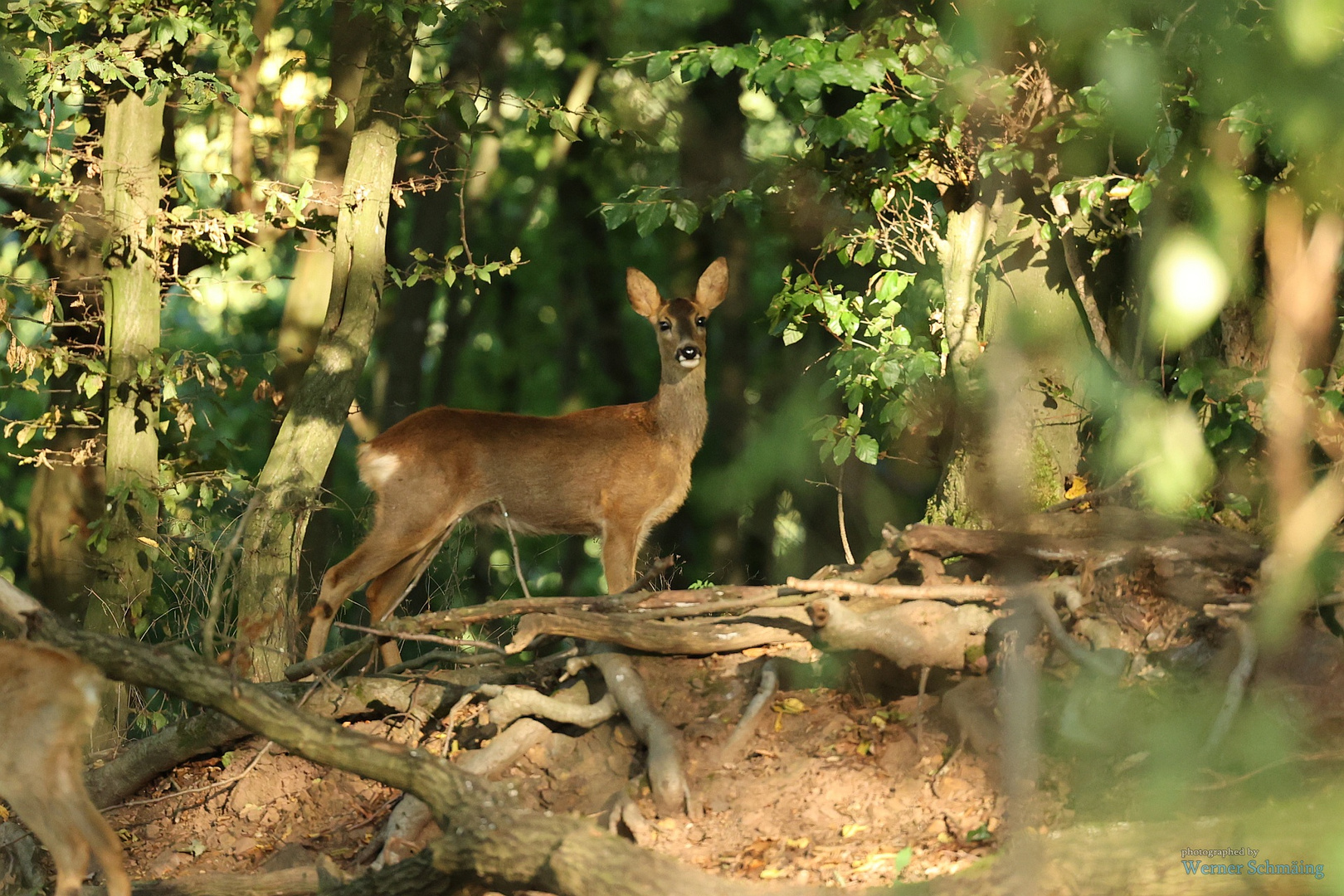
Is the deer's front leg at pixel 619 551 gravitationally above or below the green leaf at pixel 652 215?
below

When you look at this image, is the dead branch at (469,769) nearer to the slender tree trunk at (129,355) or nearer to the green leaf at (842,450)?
the green leaf at (842,450)

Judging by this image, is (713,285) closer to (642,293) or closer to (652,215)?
(642,293)

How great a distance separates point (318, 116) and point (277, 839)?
20.0 feet

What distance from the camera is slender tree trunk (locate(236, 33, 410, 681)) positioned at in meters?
7.76

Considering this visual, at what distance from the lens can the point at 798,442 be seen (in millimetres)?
5602

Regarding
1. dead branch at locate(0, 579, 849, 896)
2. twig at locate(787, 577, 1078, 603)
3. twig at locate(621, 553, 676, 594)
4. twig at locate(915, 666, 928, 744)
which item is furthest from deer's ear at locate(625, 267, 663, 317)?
dead branch at locate(0, 579, 849, 896)

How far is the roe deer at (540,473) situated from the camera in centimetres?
832

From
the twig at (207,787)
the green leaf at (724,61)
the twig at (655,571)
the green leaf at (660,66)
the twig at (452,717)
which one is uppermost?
the green leaf at (724,61)

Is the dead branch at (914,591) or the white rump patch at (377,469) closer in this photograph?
the dead branch at (914,591)

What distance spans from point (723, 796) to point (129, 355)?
5.03 m

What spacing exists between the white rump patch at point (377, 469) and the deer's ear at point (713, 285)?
2.40 m

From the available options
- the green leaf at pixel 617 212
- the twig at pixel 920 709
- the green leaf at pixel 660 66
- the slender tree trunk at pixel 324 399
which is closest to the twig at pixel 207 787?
the slender tree trunk at pixel 324 399

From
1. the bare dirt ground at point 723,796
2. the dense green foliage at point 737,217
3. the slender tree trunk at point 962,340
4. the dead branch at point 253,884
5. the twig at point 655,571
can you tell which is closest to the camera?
the dense green foliage at point 737,217

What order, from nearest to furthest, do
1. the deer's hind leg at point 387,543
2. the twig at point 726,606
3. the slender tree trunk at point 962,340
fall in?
the twig at point 726,606, the slender tree trunk at point 962,340, the deer's hind leg at point 387,543
